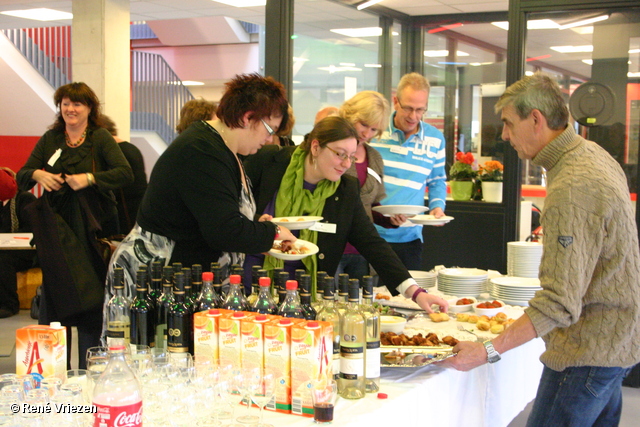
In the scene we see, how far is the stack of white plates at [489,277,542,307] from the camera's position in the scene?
300 centimetres

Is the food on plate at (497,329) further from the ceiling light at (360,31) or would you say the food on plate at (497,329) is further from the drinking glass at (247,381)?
the ceiling light at (360,31)

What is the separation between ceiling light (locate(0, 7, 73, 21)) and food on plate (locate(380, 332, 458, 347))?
8.14 meters

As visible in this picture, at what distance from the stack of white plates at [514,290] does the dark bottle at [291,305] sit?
151cm

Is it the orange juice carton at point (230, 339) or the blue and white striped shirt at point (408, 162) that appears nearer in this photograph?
the orange juice carton at point (230, 339)

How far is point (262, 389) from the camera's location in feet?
5.27

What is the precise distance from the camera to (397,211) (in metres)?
3.28

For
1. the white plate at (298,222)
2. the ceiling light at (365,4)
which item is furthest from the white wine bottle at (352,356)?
the ceiling light at (365,4)

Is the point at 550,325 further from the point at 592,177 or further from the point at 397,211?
the point at 397,211

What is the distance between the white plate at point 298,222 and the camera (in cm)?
255

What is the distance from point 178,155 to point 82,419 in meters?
1.05

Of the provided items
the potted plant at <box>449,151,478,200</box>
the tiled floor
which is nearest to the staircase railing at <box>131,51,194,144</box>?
the tiled floor

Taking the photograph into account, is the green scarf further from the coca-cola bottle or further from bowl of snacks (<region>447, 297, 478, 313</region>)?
the coca-cola bottle

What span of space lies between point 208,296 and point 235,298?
3.2 inches

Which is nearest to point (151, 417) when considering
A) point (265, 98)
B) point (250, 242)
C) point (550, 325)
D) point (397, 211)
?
point (250, 242)
